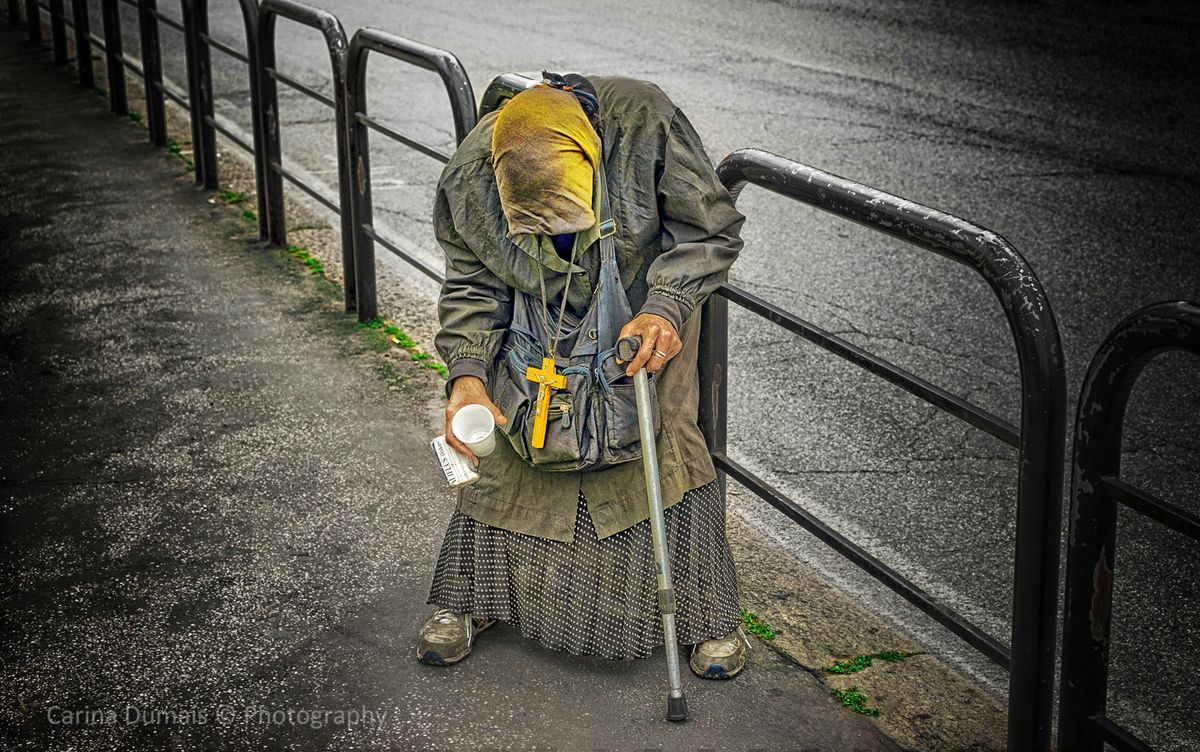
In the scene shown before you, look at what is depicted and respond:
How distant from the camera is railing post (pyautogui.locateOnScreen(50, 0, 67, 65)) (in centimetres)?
1119

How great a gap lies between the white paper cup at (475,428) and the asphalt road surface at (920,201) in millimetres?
1569

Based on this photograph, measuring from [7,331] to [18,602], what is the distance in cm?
237

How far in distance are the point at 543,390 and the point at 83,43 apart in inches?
331

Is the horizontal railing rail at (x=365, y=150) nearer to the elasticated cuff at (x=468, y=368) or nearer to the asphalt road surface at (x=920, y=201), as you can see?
the asphalt road surface at (x=920, y=201)

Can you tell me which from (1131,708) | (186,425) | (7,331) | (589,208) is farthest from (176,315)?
(1131,708)

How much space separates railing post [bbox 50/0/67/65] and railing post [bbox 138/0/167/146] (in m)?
3.07

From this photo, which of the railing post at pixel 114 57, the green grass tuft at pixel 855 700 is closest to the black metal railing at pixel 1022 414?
the green grass tuft at pixel 855 700

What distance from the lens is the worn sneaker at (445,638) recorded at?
3467mm

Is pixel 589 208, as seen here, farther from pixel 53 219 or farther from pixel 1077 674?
pixel 53 219

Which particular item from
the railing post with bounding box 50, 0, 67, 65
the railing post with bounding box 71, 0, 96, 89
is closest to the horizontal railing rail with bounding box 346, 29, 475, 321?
the railing post with bounding box 71, 0, 96, 89

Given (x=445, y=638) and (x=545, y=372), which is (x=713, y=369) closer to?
(x=545, y=372)

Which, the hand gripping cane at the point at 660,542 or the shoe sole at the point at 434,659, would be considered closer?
the hand gripping cane at the point at 660,542

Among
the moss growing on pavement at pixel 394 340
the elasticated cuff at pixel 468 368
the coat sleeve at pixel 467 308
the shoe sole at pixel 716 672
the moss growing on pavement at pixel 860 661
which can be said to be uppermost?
the coat sleeve at pixel 467 308

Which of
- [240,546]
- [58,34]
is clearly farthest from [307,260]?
[58,34]
